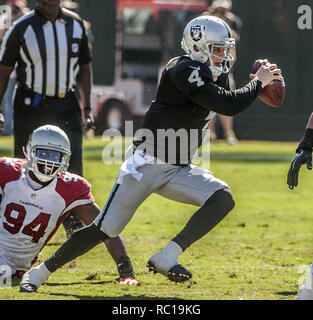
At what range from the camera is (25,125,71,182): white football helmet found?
5324 mm

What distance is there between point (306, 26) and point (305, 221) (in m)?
12.0

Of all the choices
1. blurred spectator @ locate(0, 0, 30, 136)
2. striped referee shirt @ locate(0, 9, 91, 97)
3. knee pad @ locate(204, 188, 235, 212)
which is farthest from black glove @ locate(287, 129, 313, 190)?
blurred spectator @ locate(0, 0, 30, 136)

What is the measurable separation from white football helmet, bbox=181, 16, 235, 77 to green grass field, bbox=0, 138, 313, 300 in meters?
1.27

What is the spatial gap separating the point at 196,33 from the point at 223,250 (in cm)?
217

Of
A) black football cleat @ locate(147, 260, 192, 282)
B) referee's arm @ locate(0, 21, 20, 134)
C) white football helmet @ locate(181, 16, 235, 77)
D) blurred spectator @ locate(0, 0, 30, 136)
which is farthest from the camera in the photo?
blurred spectator @ locate(0, 0, 30, 136)

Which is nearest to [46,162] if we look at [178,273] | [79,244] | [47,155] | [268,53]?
[47,155]

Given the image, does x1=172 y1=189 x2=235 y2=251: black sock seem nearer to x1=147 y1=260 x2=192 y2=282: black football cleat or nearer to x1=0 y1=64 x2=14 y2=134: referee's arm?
x1=147 y1=260 x2=192 y2=282: black football cleat

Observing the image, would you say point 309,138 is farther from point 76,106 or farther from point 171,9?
point 171,9

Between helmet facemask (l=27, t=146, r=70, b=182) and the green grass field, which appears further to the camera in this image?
helmet facemask (l=27, t=146, r=70, b=182)

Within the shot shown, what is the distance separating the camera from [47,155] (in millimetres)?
5332

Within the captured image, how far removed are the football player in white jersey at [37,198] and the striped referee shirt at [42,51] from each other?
119 cm

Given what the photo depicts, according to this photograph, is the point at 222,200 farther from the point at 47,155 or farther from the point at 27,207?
the point at 27,207

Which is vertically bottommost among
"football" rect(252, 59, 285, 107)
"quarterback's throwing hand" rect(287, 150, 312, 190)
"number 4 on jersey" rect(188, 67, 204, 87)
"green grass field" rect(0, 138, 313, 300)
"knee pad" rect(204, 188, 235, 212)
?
"green grass field" rect(0, 138, 313, 300)
